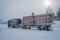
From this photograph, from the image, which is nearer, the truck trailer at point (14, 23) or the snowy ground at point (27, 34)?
the snowy ground at point (27, 34)

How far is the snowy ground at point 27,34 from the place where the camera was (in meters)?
1.40

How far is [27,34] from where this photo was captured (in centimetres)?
153

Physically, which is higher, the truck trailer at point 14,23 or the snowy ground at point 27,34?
the truck trailer at point 14,23

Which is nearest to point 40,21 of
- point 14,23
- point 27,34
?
point 27,34

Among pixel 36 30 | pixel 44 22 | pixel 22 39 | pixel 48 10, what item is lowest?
pixel 22 39

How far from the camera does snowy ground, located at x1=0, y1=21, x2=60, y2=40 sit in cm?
140

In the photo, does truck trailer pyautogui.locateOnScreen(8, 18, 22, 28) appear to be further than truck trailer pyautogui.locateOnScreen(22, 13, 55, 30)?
Yes

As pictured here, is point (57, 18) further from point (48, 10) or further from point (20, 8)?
point (20, 8)

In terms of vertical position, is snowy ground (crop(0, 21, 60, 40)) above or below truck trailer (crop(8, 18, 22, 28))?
below

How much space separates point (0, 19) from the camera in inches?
66.6

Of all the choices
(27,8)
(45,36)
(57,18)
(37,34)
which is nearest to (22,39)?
(37,34)

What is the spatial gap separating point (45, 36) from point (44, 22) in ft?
0.61

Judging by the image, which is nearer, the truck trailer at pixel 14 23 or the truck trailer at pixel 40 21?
the truck trailer at pixel 40 21

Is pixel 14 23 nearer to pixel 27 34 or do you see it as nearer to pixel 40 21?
pixel 27 34
